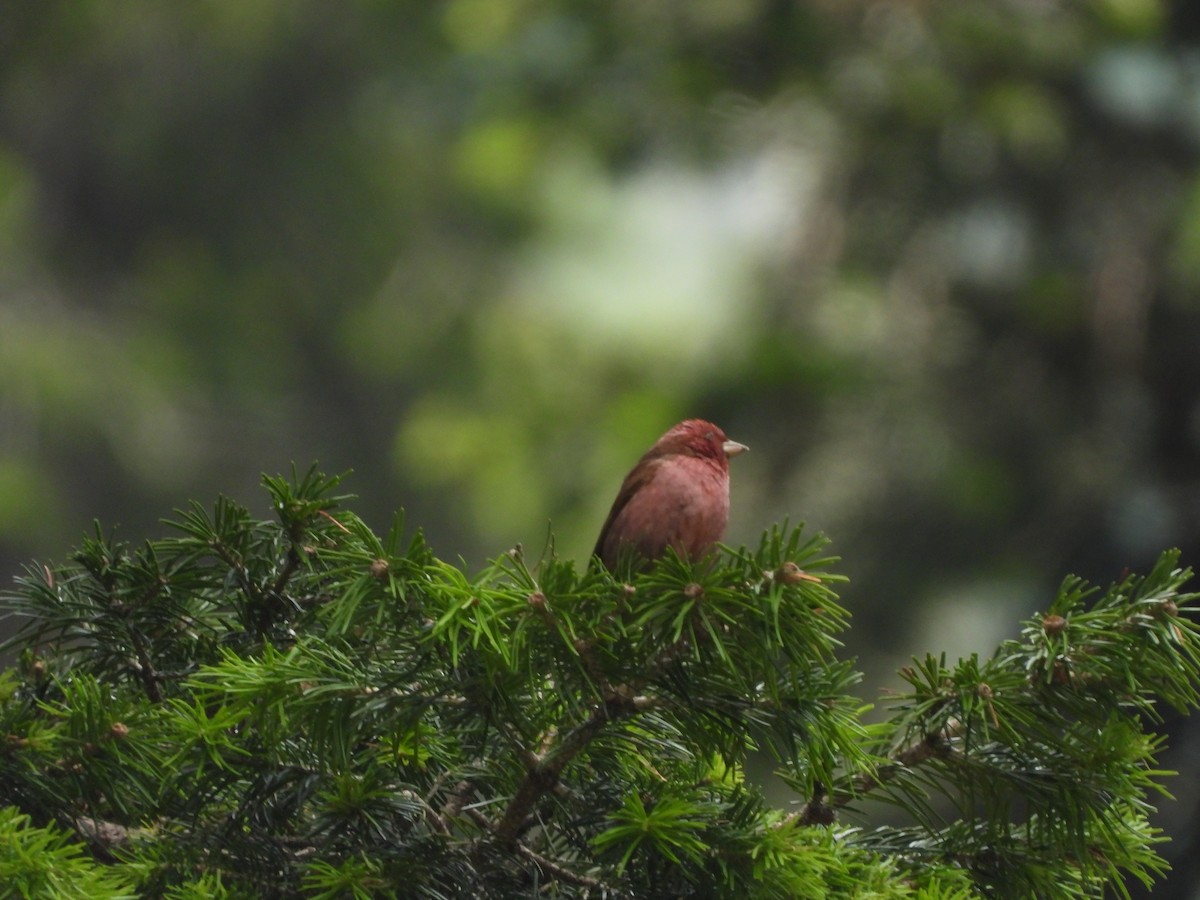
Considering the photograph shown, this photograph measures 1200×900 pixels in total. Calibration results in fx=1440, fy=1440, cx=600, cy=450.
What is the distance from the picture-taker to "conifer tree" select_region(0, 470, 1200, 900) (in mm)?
974

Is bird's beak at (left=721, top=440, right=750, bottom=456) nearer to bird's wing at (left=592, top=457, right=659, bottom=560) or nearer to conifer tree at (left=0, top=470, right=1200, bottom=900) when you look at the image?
bird's wing at (left=592, top=457, right=659, bottom=560)

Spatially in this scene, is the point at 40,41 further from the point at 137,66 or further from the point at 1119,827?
the point at 1119,827

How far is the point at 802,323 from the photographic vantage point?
11.9 ft

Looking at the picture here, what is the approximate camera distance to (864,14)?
3961 millimetres

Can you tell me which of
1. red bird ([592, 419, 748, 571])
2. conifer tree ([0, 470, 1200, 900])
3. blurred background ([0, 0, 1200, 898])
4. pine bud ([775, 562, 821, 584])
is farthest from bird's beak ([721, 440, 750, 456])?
pine bud ([775, 562, 821, 584])

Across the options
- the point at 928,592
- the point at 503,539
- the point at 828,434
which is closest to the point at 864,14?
the point at 828,434

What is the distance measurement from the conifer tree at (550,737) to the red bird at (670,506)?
0.80m

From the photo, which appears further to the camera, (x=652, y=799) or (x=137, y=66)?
(x=137, y=66)

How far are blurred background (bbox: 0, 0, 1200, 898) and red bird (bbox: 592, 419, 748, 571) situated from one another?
22 cm

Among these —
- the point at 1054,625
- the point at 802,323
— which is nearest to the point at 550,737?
the point at 1054,625

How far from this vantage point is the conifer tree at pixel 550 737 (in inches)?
38.4

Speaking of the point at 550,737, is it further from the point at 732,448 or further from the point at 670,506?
the point at 732,448

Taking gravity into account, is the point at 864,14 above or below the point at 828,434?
above

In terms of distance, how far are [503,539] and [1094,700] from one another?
198 inches
